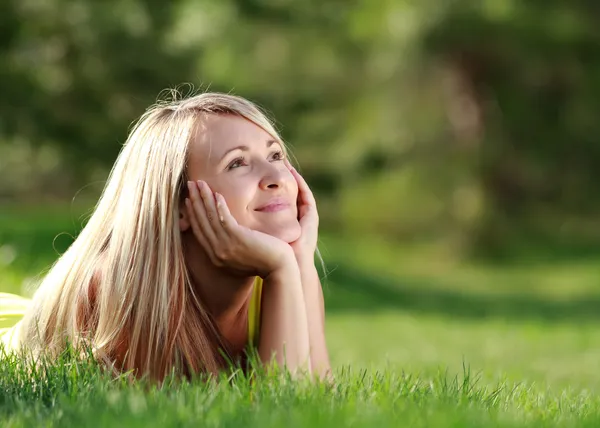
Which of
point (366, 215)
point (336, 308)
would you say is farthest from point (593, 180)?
point (336, 308)

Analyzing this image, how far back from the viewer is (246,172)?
3.18 m

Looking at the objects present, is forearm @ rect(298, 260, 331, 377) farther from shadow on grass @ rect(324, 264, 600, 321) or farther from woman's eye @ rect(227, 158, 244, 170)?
shadow on grass @ rect(324, 264, 600, 321)

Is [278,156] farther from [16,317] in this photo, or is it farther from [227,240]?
[16,317]

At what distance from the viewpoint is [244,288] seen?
3.28 meters

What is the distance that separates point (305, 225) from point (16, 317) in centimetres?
141

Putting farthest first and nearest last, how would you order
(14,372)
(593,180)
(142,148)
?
(593,180)
(142,148)
(14,372)

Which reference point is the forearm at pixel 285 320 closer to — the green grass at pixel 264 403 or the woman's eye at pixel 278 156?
the green grass at pixel 264 403

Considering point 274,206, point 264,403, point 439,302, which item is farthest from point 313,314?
point 439,302

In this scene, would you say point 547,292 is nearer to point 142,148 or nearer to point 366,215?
point 366,215

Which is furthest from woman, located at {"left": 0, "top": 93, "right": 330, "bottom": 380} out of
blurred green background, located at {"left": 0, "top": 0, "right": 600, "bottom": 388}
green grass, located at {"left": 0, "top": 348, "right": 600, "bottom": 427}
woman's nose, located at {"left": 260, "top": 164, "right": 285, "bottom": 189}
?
blurred green background, located at {"left": 0, "top": 0, "right": 600, "bottom": 388}

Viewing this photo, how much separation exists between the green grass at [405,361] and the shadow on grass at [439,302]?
3 centimetres

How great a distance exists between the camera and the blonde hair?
3068 mm

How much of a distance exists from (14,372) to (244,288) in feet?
2.68

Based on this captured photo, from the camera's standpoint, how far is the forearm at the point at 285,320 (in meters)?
3.04
